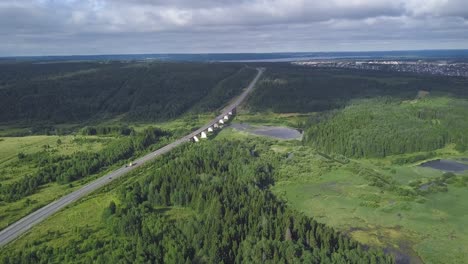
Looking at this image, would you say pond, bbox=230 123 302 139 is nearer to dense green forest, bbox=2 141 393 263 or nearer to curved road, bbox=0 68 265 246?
curved road, bbox=0 68 265 246

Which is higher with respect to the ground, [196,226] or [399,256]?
[196,226]

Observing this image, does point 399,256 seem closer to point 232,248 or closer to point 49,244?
point 232,248

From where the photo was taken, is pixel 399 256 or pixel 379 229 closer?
pixel 399 256

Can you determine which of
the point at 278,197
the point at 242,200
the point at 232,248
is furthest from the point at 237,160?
the point at 232,248

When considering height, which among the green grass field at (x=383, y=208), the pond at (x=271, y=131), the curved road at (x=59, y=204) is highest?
the curved road at (x=59, y=204)

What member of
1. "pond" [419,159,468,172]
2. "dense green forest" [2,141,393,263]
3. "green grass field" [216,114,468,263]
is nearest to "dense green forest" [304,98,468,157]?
"green grass field" [216,114,468,263]

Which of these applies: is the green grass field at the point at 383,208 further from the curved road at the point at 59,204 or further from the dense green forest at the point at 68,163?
the dense green forest at the point at 68,163

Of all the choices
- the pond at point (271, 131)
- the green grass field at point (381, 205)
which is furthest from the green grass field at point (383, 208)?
the pond at point (271, 131)
